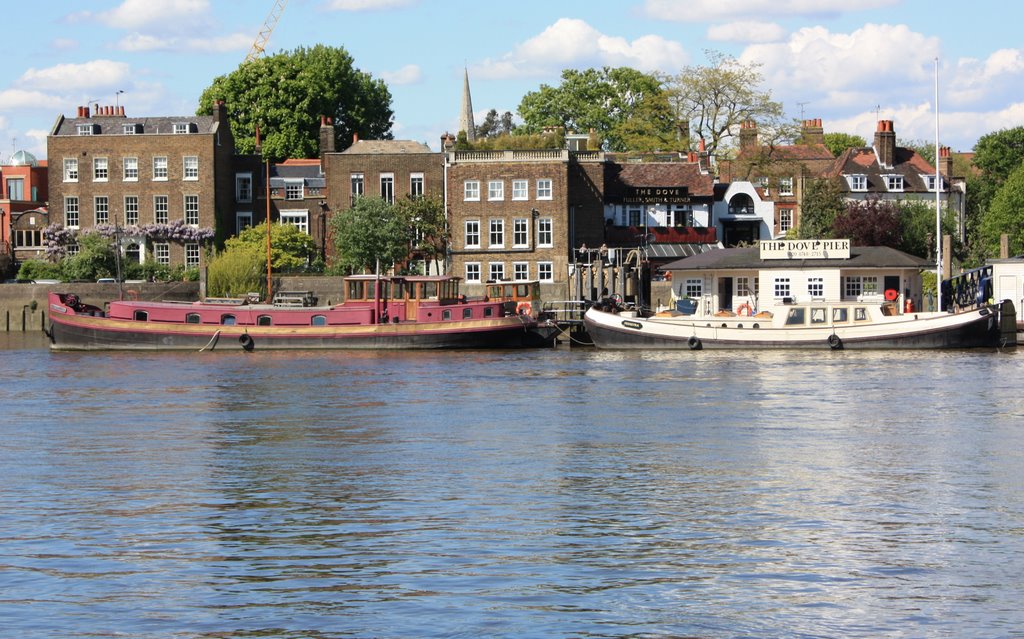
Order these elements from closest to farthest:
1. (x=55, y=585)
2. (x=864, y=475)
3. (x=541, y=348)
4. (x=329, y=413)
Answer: (x=55, y=585) < (x=864, y=475) < (x=329, y=413) < (x=541, y=348)

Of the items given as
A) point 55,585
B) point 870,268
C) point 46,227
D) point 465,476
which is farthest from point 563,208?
point 55,585

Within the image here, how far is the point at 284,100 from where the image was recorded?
355 feet

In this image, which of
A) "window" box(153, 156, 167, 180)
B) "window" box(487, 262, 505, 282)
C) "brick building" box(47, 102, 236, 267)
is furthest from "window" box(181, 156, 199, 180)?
"window" box(487, 262, 505, 282)

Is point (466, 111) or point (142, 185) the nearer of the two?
point (142, 185)

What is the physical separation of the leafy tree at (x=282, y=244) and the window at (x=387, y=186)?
490 centimetres

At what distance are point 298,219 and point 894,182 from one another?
129ft

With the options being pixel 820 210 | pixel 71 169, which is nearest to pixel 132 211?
pixel 71 169

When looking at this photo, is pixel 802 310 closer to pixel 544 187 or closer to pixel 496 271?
pixel 544 187

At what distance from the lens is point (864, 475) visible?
26.9 meters

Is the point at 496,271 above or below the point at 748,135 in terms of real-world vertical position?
below

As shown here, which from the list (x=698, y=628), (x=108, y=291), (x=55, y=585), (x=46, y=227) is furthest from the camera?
(x=46, y=227)

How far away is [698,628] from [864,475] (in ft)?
36.7

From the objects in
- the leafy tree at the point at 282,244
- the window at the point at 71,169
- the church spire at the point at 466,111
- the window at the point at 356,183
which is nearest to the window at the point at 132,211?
the window at the point at 71,169

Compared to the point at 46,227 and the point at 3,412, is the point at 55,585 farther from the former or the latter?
the point at 46,227
